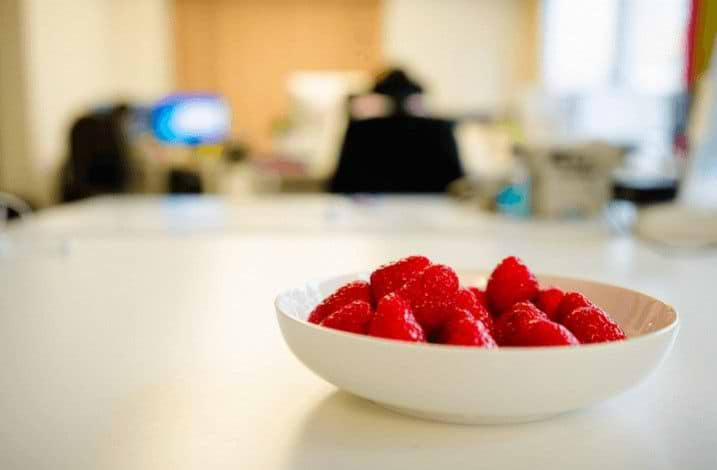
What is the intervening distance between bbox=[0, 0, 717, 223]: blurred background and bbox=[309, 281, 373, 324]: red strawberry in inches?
45.4

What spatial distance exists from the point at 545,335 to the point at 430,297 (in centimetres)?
9

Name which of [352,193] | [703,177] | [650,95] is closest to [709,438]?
→ [703,177]

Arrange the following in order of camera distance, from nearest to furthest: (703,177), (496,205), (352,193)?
(703,177)
(496,205)
(352,193)

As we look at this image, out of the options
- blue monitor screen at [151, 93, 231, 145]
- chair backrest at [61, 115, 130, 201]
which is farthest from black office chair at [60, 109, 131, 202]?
blue monitor screen at [151, 93, 231, 145]

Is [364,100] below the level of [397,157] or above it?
above

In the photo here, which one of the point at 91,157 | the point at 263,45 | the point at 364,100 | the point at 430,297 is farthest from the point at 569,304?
the point at 263,45

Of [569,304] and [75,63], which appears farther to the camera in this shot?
[75,63]

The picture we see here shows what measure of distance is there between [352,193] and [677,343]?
2.00 metres

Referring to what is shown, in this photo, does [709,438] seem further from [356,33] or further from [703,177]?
[356,33]

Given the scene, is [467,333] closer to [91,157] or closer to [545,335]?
[545,335]

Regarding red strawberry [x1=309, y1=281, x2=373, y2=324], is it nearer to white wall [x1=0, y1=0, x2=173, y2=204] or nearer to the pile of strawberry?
the pile of strawberry

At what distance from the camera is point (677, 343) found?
2.58ft

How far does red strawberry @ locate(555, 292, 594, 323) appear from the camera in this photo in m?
0.59

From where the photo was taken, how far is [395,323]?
20.3 inches
